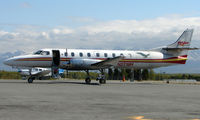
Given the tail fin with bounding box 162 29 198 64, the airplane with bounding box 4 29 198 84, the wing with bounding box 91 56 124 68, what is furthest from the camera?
the tail fin with bounding box 162 29 198 64

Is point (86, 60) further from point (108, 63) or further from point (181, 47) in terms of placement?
point (181, 47)

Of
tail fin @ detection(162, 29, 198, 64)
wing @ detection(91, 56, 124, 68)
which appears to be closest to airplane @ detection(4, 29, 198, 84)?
wing @ detection(91, 56, 124, 68)

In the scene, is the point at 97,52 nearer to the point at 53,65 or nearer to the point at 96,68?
the point at 96,68

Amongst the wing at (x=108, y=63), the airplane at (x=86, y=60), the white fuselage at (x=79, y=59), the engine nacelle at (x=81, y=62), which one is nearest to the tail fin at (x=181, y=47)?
the airplane at (x=86, y=60)

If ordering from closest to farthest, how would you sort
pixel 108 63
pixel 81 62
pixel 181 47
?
pixel 81 62 < pixel 108 63 < pixel 181 47

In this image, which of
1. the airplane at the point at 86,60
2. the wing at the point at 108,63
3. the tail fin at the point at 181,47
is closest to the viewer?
the wing at the point at 108,63

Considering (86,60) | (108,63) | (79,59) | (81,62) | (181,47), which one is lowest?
(108,63)

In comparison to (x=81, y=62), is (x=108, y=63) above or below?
below

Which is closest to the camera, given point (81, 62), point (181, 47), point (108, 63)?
point (81, 62)

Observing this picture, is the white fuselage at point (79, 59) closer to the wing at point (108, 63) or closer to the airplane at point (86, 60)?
the airplane at point (86, 60)

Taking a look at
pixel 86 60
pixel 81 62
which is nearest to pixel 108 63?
pixel 86 60

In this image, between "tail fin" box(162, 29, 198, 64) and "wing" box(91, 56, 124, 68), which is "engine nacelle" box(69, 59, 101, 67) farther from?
"tail fin" box(162, 29, 198, 64)

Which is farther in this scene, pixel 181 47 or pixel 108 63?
pixel 181 47

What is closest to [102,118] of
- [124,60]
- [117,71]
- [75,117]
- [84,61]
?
[75,117]
